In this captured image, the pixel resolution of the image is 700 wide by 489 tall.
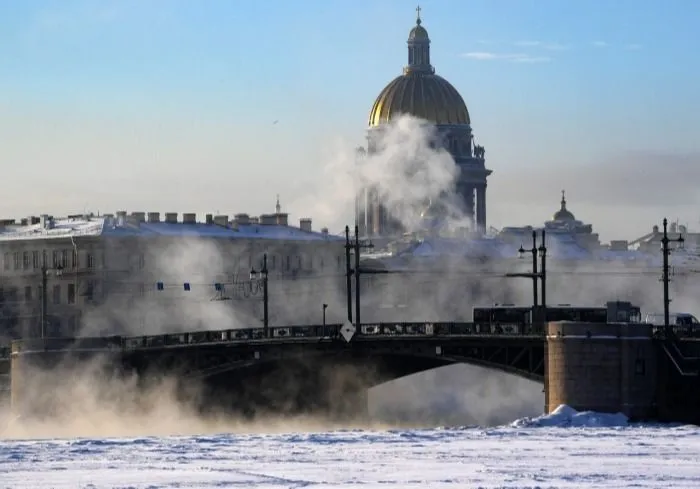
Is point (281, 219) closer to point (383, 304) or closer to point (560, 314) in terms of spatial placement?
point (383, 304)

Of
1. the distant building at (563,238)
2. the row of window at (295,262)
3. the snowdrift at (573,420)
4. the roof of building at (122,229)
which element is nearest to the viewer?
the snowdrift at (573,420)

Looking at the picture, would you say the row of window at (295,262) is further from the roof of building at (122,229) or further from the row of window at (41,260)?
the row of window at (41,260)

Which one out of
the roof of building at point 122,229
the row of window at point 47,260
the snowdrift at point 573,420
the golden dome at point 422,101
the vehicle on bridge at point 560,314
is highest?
the golden dome at point 422,101

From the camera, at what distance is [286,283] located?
150000mm

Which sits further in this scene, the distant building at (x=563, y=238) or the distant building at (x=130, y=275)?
the distant building at (x=563, y=238)

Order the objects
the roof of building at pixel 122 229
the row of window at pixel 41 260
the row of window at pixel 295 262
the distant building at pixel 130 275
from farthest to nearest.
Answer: the row of window at pixel 295 262 < the roof of building at pixel 122 229 < the row of window at pixel 41 260 < the distant building at pixel 130 275

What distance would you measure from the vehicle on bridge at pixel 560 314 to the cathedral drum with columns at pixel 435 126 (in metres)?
92.9

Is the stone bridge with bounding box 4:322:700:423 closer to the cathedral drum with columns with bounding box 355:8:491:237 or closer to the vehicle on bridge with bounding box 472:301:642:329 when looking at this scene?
the vehicle on bridge with bounding box 472:301:642:329

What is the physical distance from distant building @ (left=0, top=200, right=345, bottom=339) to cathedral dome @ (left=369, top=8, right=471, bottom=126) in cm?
4534

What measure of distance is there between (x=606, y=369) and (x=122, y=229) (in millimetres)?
58295

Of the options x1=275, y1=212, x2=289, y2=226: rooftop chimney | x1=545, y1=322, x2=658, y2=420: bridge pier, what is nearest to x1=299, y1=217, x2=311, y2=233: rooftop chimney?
x1=275, y1=212, x2=289, y2=226: rooftop chimney

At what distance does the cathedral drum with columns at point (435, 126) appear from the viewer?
192625 mm

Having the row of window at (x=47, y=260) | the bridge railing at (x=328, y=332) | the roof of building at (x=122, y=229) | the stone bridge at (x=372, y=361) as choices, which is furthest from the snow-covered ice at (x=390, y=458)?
the roof of building at (x=122, y=229)

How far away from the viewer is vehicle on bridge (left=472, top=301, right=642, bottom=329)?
95.2 metres
